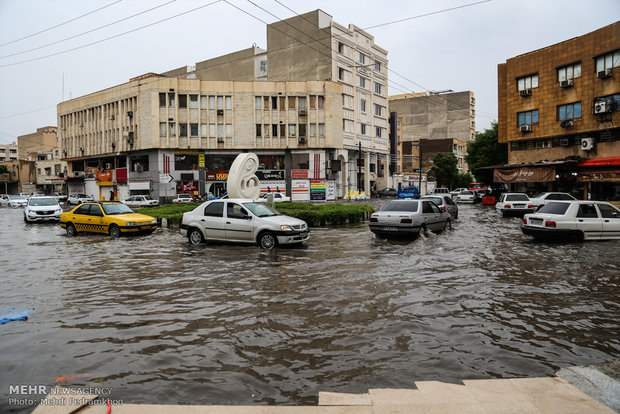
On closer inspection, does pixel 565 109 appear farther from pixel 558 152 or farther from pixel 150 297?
pixel 150 297

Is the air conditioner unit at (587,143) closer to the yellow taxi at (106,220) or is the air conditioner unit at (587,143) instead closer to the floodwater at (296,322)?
the floodwater at (296,322)

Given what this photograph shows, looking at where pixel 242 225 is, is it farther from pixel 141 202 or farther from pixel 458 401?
pixel 141 202

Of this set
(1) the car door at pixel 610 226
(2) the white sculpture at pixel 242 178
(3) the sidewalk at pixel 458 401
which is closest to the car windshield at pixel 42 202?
(2) the white sculpture at pixel 242 178

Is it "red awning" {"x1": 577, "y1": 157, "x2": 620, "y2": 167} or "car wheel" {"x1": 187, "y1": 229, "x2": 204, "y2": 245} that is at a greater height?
"red awning" {"x1": 577, "y1": 157, "x2": 620, "y2": 167}

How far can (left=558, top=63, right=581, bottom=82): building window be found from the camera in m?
30.5

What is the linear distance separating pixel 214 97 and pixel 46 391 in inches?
1996

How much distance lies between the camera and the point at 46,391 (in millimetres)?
3916

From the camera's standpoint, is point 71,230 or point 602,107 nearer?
point 71,230

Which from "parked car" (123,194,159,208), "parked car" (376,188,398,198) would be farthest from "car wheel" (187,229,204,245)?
"parked car" (376,188,398,198)

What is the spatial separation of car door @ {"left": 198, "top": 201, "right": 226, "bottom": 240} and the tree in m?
35.6

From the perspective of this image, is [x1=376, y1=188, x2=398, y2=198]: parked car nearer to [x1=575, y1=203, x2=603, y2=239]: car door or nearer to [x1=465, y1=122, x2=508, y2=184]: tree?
[x1=465, y1=122, x2=508, y2=184]: tree

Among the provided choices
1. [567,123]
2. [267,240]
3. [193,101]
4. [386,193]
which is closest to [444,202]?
[267,240]

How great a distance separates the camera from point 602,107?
91.7 feet

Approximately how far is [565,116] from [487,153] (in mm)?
13562
